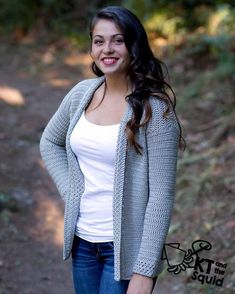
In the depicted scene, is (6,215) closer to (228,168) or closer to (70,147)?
(228,168)

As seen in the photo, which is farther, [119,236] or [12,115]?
[12,115]

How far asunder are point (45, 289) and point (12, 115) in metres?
4.78

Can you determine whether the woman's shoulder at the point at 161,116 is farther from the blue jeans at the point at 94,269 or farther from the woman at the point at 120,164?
the blue jeans at the point at 94,269

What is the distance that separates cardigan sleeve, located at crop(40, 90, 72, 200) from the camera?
8.86 ft

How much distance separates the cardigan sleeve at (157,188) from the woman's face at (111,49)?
10.6 inches

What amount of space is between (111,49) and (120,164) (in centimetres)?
49

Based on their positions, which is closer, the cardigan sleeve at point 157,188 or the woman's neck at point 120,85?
the cardigan sleeve at point 157,188

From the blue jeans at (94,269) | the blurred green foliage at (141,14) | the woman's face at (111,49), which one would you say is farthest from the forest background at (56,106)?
the woman's face at (111,49)

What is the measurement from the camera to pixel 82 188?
2520 millimetres

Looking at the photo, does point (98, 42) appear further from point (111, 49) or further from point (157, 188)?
point (157, 188)

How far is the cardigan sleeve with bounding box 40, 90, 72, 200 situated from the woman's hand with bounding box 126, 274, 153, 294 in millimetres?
583

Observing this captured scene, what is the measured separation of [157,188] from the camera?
7.54 ft

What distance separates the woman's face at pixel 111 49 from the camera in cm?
240

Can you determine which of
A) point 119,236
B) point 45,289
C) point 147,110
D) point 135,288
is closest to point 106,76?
point 147,110
